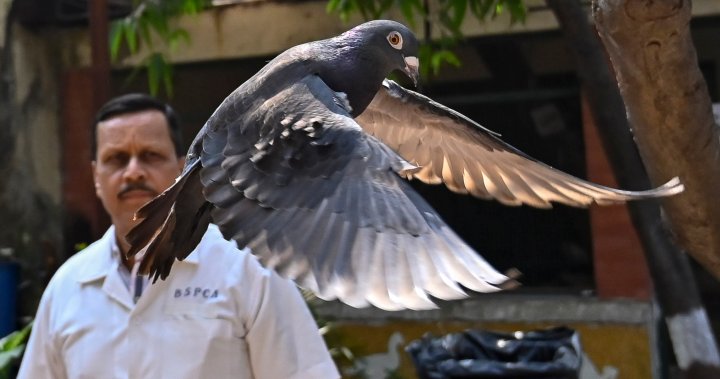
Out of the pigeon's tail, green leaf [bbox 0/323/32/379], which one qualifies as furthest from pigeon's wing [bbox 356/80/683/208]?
green leaf [bbox 0/323/32/379]

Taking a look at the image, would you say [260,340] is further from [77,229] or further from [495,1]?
[77,229]

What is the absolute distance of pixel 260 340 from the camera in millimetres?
2395

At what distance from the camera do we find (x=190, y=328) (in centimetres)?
238

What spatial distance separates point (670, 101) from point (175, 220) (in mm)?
886

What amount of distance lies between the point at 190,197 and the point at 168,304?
54cm

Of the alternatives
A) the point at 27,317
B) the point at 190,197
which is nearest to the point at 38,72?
the point at 27,317

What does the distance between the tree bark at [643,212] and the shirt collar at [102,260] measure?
1.15 meters

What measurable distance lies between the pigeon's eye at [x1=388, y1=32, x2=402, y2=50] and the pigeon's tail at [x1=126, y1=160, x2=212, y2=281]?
459mm

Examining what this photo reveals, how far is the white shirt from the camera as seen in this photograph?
237cm

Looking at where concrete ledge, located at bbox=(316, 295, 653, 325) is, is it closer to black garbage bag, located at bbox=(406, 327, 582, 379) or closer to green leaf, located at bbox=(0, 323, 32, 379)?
black garbage bag, located at bbox=(406, 327, 582, 379)

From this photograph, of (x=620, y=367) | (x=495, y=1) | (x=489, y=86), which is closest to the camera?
(x=495, y=1)

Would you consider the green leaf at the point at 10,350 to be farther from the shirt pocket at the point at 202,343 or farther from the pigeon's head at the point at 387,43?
the pigeon's head at the point at 387,43

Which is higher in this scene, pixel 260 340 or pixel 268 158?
pixel 268 158

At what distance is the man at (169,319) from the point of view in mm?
2375
